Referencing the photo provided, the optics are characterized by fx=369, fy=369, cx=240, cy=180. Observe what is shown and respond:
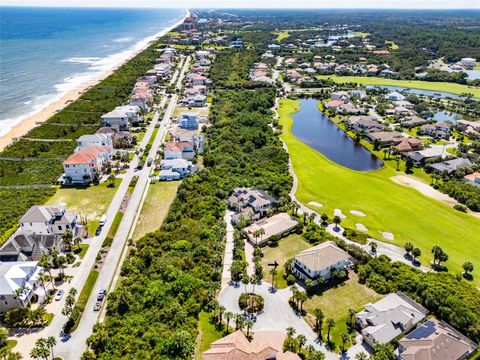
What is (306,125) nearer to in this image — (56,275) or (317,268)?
(317,268)

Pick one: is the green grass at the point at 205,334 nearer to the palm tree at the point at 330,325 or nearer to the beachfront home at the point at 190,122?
the palm tree at the point at 330,325

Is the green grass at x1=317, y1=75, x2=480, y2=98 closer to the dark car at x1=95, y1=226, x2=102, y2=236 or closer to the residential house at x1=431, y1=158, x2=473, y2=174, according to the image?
the residential house at x1=431, y1=158, x2=473, y2=174

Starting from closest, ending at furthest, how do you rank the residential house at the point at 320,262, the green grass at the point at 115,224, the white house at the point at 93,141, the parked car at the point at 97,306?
1. the parked car at the point at 97,306
2. the residential house at the point at 320,262
3. the green grass at the point at 115,224
4. the white house at the point at 93,141

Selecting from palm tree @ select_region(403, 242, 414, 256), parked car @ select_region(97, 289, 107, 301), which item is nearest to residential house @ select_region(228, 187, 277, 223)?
palm tree @ select_region(403, 242, 414, 256)

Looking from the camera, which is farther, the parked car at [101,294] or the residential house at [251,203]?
the residential house at [251,203]

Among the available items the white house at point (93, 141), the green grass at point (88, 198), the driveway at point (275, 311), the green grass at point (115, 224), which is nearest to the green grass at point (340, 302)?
the driveway at point (275, 311)

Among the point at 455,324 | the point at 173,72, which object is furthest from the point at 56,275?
the point at 173,72

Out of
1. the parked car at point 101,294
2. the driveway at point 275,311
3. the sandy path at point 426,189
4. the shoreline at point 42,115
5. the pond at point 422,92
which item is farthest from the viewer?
the pond at point 422,92
